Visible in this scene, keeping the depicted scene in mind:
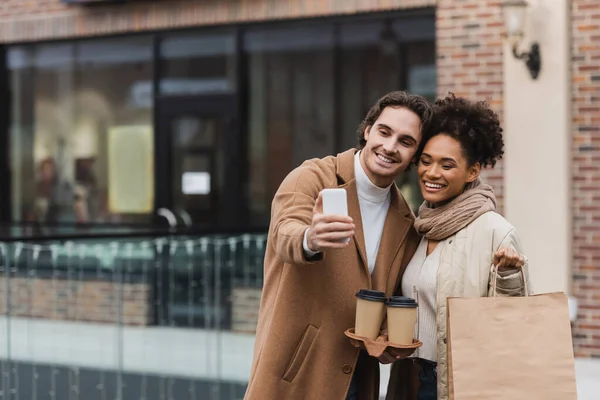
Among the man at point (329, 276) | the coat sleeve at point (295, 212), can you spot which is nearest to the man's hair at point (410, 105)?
the man at point (329, 276)

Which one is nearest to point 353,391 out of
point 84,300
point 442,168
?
point 442,168

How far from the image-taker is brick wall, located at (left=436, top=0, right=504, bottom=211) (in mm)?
8507

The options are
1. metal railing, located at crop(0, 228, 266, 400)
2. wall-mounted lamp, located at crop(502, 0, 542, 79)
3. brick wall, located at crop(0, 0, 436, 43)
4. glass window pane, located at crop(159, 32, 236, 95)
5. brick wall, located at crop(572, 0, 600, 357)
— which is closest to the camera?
metal railing, located at crop(0, 228, 266, 400)

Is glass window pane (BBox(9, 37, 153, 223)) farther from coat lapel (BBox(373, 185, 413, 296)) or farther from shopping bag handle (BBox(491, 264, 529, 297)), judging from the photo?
shopping bag handle (BBox(491, 264, 529, 297))

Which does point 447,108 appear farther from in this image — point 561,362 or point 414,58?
point 414,58

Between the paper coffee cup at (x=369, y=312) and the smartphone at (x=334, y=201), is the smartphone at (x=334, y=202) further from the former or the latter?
the paper coffee cup at (x=369, y=312)

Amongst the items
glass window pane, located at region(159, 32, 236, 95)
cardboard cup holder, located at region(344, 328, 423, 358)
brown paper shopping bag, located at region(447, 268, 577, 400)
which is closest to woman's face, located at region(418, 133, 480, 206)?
brown paper shopping bag, located at region(447, 268, 577, 400)

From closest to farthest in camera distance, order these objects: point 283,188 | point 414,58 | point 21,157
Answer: point 283,188
point 414,58
point 21,157

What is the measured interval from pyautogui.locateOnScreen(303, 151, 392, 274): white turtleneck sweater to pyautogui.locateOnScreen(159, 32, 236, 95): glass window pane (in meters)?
6.92

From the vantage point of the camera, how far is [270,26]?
971cm

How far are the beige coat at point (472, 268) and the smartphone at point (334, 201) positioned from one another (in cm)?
58

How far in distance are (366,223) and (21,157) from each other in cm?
905

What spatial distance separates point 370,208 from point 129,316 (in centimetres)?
402

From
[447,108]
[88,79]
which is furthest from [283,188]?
[88,79]
